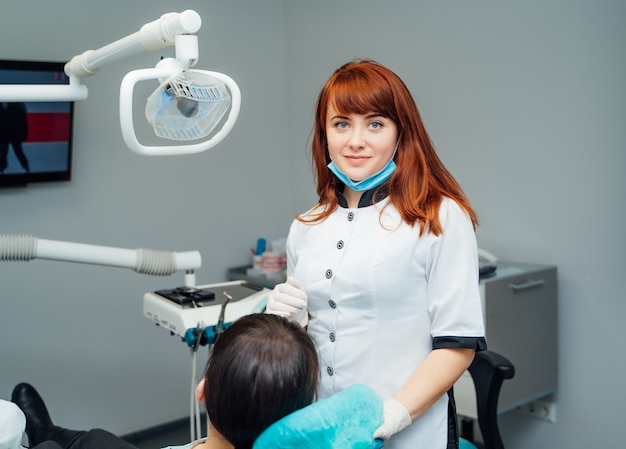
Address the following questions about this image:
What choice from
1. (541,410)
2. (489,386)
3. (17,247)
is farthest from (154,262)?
(541,410)

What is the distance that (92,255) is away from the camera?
1877mm

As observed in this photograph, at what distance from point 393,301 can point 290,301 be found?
0.65ft

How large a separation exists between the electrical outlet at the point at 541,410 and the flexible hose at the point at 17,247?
5.95ft

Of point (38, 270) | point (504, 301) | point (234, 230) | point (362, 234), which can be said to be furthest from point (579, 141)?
point (38, 270)

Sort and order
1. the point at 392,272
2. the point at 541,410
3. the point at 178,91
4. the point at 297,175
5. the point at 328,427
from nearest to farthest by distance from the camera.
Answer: the point at 328,427 < the point at 178,91 < the point at 392,272 < the point at 541,410 < the point at 297,175

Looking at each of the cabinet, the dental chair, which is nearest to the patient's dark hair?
the dental chair

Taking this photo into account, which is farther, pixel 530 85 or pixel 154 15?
pixel 154 15

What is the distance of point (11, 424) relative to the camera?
5.25 feet

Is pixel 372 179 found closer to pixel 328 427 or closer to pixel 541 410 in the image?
pixel 328 427

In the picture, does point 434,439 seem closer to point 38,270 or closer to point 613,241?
point 613,241

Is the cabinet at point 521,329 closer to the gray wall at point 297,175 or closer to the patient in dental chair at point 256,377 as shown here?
the gray wall at point 297,175

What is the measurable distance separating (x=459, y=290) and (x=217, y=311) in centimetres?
87

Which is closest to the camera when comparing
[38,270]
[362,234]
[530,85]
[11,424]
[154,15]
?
[362,234]

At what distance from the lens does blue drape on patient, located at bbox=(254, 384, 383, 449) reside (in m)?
0.99
